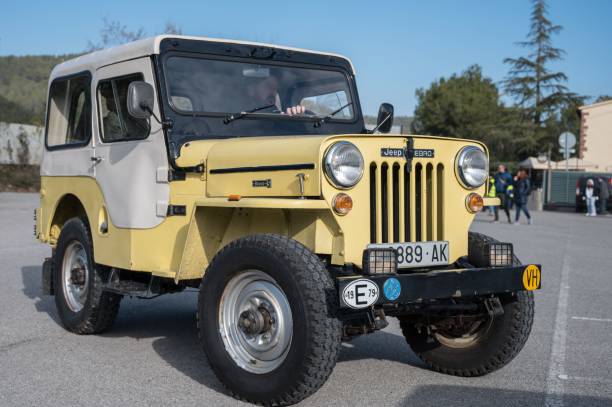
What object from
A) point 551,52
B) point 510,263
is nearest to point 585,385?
point 510,263

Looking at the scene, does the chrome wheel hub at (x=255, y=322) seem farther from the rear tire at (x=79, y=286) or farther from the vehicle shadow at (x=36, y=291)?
the vehicle shadow at (x=36, y=291)

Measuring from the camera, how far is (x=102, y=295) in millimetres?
6672

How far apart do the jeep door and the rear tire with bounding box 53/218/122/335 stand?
1.95ft

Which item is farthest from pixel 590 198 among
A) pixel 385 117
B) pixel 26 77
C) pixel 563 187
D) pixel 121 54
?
pixel 26 77

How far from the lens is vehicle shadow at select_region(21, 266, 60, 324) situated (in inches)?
320

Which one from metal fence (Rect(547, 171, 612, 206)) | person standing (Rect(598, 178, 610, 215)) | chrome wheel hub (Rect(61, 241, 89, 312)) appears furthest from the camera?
metal fence (Rect(547, 171, 612, 206))

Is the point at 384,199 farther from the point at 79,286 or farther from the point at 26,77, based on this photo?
the point at 26,77

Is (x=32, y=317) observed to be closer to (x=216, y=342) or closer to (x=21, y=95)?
(x=216, y=342)

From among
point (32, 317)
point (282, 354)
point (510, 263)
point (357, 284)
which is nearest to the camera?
point (357, 284)

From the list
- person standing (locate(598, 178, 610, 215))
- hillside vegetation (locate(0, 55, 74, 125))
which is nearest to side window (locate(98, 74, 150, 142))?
person standing (locate(598, 178, 610, 215))

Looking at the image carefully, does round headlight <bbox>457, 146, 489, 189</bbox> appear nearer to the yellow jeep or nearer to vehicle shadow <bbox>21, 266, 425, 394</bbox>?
the yellow jeep

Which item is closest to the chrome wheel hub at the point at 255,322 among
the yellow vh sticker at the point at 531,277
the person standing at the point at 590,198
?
the yellow vh sticker at the point at 531,277

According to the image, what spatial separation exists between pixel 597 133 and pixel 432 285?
4418 centimetres

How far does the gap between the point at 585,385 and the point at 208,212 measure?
9.32ft
